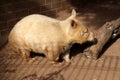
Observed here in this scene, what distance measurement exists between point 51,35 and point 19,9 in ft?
7.89

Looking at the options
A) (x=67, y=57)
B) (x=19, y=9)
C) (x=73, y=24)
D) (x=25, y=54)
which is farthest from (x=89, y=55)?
(x=19, y=9)

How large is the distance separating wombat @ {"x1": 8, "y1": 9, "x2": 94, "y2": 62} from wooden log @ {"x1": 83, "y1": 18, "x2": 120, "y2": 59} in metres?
0.29

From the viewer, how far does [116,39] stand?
6.54 meters

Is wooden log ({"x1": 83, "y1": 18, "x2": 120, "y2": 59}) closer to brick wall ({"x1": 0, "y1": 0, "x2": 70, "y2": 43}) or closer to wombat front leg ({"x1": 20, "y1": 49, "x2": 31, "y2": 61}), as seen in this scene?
wombat front leg ({"x1": 20, "y1": 49, "x2": 31, "y2": 61})

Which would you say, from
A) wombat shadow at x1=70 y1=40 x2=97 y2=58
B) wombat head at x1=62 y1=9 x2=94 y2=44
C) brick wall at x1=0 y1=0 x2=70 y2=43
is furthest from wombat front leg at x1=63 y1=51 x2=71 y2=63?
brick wall at x1=0 y1=0 x2=70 y2=43

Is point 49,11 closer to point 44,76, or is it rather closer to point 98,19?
point 98,19

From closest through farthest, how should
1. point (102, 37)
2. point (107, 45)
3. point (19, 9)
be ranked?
point (102, 37)
point (107, 45)
point (19, 9)

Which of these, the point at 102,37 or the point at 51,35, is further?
the point at 102,37

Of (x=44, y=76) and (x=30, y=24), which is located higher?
(x=30, y=24)

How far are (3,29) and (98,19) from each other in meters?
2.37

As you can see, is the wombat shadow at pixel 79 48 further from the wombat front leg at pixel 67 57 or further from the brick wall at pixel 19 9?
the brick wall at pixel 19 9

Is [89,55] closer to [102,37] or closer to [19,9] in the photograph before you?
[102,37]

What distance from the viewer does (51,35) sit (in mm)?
5305

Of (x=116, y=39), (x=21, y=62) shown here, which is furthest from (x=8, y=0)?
(x=116, y=39)
